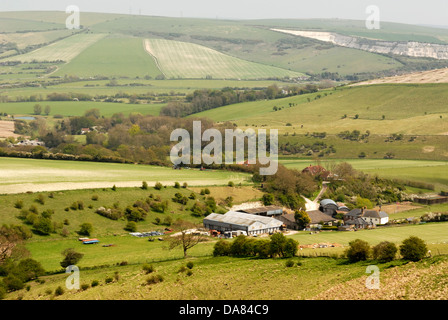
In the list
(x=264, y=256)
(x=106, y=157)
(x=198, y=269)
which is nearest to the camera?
(x=198, y=269)

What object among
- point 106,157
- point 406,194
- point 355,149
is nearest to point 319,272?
point 406,194

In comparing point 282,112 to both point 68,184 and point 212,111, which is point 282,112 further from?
point 68,184

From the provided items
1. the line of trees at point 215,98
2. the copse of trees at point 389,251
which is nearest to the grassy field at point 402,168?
the copse of trees at point 389,251

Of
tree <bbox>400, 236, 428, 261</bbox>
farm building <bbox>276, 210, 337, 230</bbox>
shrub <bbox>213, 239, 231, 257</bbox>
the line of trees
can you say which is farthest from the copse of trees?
the line of trees

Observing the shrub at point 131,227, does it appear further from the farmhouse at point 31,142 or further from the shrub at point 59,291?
the farmhouse at point 31,142

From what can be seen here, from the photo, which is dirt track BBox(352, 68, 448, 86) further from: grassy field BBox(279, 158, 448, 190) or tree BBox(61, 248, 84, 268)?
tree BBox(61, 248, 84, 268)

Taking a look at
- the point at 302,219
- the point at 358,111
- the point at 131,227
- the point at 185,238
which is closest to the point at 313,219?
the point at 302,219
